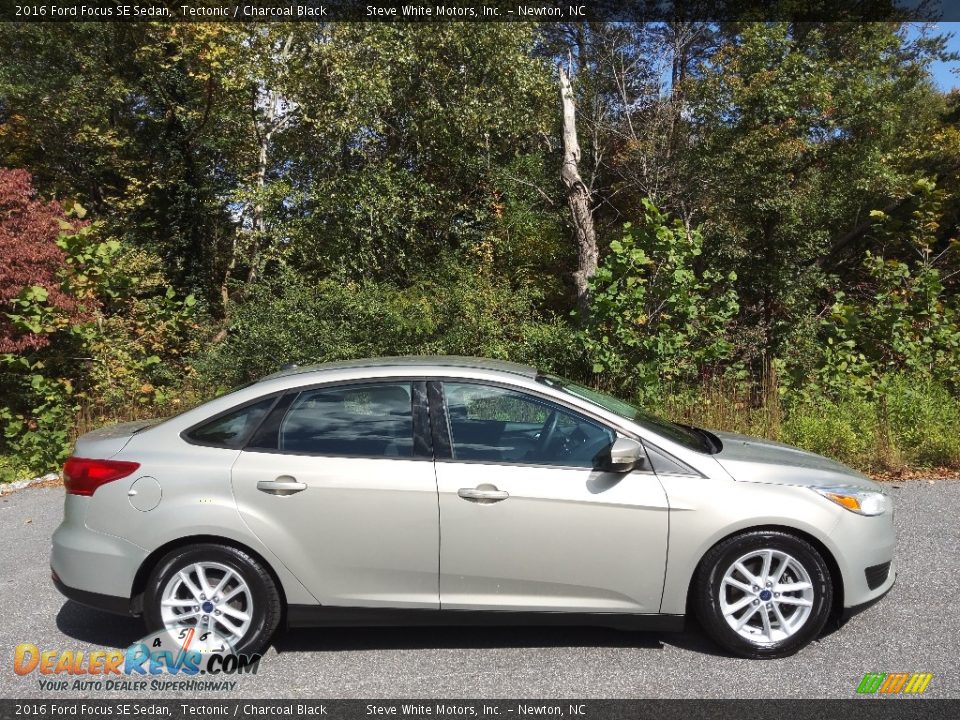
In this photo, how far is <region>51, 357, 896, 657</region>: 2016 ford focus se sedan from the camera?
157 inches

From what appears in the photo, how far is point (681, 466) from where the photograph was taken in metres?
4.10

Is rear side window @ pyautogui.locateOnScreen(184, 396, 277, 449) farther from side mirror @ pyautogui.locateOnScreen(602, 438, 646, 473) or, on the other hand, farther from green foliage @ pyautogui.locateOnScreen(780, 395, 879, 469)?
green foliage @ pyautogui.locateOnScreen(780, 395, 879, 469)

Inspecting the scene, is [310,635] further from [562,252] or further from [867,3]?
[867,3]

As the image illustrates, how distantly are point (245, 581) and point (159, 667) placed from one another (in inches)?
24.8

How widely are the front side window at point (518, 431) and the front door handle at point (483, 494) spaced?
0.18 meters

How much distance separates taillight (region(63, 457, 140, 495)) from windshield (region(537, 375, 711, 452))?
2.28 metres

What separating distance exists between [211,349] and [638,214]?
1050 centimetres

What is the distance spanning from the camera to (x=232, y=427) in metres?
4.24

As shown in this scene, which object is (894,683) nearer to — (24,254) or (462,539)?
(462,539)

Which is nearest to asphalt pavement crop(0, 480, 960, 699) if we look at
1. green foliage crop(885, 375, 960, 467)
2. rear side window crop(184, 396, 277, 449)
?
rear side window crop(184, 396, 277, 449)

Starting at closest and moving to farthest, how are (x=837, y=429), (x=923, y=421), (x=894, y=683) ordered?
(x=894, y=683) < (x=837, y=429) < (x=923, y=421)

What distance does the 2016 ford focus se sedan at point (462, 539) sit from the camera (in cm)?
399

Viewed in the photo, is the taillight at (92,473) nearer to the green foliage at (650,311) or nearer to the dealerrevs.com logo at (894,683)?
the dealerrevs.com logo at (894,683)

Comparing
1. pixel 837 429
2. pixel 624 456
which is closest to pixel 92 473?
pixel 624 456
